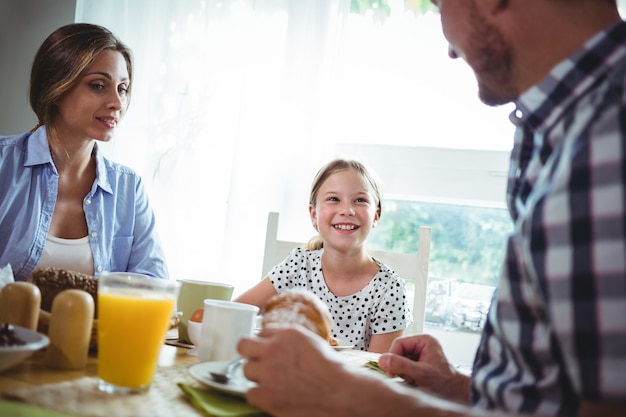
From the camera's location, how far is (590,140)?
584 millimetres

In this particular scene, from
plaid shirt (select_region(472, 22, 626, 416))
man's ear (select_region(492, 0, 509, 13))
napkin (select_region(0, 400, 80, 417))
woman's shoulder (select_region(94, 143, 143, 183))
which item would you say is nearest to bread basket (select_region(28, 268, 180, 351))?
napkin (select_region(0, 400, 80, 417))

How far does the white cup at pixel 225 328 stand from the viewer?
0.91 m

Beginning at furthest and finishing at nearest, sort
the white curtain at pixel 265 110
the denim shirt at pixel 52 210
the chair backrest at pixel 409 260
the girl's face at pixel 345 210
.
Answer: the white curtain at pixel 265 110
the girl's face at pixel 345 210
the chair backrest at pixel 409 260
the denim shirt at pixel 52 210

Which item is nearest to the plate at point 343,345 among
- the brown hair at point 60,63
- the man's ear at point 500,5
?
the man's ear at point 500,5

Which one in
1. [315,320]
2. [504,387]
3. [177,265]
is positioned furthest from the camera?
[177,265]

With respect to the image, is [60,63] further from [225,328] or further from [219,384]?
[219,384]

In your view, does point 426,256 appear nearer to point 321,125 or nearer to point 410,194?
point 410,194

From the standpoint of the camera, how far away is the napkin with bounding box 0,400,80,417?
592 mm

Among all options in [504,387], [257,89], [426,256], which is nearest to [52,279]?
[504,387]

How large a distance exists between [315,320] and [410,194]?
5.08 feet

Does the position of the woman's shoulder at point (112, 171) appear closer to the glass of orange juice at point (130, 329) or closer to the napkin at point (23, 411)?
the glass of orange juice at point (130, 329)

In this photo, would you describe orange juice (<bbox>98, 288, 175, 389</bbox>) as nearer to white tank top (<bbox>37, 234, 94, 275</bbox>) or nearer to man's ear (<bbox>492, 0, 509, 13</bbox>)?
man's ear (<bbox>492, 0, 509, 13</bbox>)

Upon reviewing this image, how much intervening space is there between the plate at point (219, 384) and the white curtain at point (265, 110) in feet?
5.17

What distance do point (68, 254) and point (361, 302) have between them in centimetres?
93
